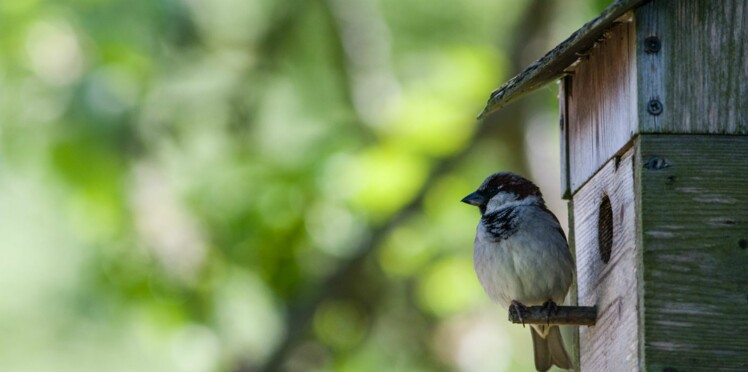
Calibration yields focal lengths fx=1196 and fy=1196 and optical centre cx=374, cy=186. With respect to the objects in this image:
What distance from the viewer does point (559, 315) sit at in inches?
110

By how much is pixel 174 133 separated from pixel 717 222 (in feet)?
9.17

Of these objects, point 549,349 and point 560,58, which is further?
point 549,349

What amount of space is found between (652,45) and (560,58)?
0.26 metres

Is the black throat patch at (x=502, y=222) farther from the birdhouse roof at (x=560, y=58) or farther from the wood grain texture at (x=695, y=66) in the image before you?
the wood grain texture at (x=695, y=66)

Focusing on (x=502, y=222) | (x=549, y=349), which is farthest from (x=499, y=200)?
(x=549, y=349)

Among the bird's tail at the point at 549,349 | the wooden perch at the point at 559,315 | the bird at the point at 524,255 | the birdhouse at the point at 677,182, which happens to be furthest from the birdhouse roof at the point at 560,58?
the bird's tail at the point at 549,349

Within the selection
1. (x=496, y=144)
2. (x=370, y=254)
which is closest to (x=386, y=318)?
(x=370, y=254)

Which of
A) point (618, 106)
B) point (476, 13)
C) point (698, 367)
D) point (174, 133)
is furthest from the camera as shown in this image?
point (476, 13)

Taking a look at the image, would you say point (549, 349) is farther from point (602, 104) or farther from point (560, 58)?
point (560, 58)

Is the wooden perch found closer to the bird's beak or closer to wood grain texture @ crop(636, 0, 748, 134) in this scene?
wood grain texture @ crop(636, 0, 748, 134)

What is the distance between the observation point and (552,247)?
3.13 m

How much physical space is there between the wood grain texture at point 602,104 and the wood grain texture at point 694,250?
0.14 metres

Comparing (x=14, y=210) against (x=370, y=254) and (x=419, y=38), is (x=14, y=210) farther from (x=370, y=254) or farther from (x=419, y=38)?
(x=419, y=38)

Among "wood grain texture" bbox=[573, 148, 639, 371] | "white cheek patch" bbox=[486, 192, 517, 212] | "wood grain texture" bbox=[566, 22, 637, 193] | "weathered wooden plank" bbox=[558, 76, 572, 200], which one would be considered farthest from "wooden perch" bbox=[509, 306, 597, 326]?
"white cheek patch" bbox=[486, 192, 517, 212]
